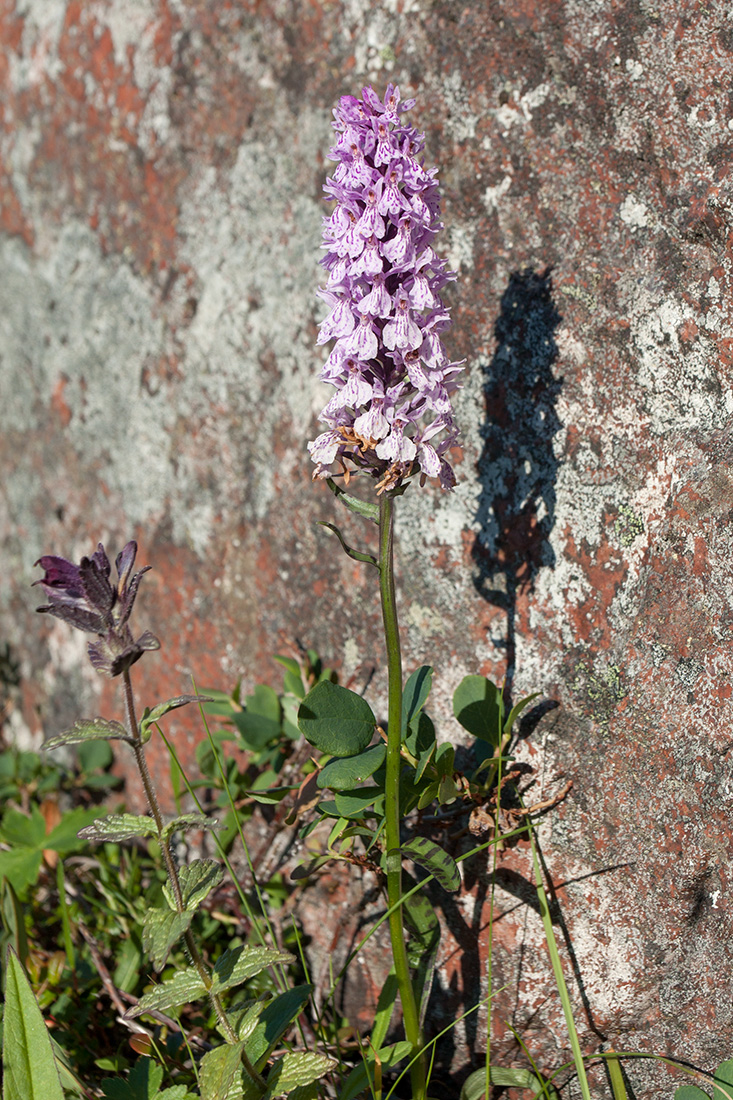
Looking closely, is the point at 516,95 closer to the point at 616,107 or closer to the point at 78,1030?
the point at 616,107

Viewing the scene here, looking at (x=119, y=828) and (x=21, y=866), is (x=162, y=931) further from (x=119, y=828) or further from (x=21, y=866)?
(x=21, y=866)

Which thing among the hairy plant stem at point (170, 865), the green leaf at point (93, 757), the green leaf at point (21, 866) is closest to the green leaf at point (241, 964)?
the hairy plant stem at point (170, 865)

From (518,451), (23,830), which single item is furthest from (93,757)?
(518,451)

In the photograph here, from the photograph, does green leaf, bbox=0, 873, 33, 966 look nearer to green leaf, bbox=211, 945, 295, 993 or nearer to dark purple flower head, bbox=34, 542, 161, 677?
green leaf, bbox=211, 945, 295, 993

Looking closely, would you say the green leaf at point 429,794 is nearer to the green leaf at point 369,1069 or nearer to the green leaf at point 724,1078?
the green leaf at point 369,1069

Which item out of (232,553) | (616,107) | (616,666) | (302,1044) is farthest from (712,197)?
(302,1044)

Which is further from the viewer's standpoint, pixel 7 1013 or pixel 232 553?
pixel 232 553
